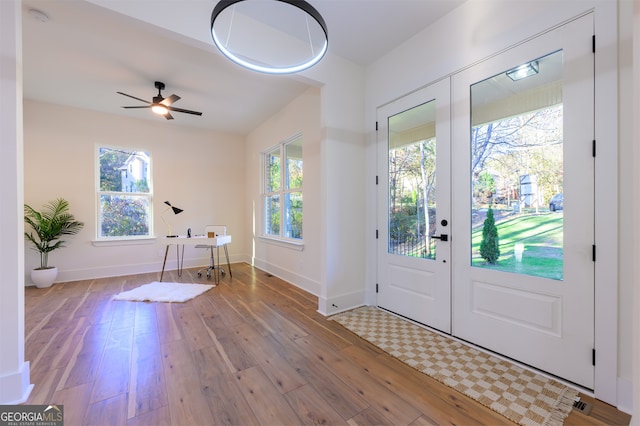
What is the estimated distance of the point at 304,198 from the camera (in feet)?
13.2

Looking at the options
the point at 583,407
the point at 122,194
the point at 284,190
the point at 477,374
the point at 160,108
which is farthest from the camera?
the point at 122,194

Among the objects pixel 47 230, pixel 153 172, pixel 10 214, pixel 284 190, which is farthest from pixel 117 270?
pixel 10 214

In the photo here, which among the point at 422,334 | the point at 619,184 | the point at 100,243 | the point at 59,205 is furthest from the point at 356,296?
the point at 59,205

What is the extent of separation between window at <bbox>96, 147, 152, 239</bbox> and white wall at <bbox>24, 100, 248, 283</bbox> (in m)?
0.13

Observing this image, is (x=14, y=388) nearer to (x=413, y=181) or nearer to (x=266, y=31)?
(x=266, y=31)

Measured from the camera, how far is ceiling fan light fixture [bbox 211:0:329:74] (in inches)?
90.9

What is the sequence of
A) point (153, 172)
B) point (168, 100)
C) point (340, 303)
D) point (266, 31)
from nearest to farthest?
point (266, 31) < point (340, 303) < point (168, 100) < point (153, 172)

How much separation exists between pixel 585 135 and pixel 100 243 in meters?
6.44

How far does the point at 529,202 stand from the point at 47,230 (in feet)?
20.1

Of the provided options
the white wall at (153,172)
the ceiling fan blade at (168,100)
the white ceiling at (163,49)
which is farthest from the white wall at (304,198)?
Answer: the ceiling fan blade at (168,100)

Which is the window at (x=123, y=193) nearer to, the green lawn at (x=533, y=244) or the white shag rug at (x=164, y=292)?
the white shag rug at (x=164, y=292)

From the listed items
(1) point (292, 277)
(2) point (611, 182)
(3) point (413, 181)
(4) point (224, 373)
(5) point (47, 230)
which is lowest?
(4) point (224, 373)

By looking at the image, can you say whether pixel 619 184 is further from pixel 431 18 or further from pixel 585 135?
pixel 431 18

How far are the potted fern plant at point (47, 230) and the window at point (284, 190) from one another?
3245 mm
